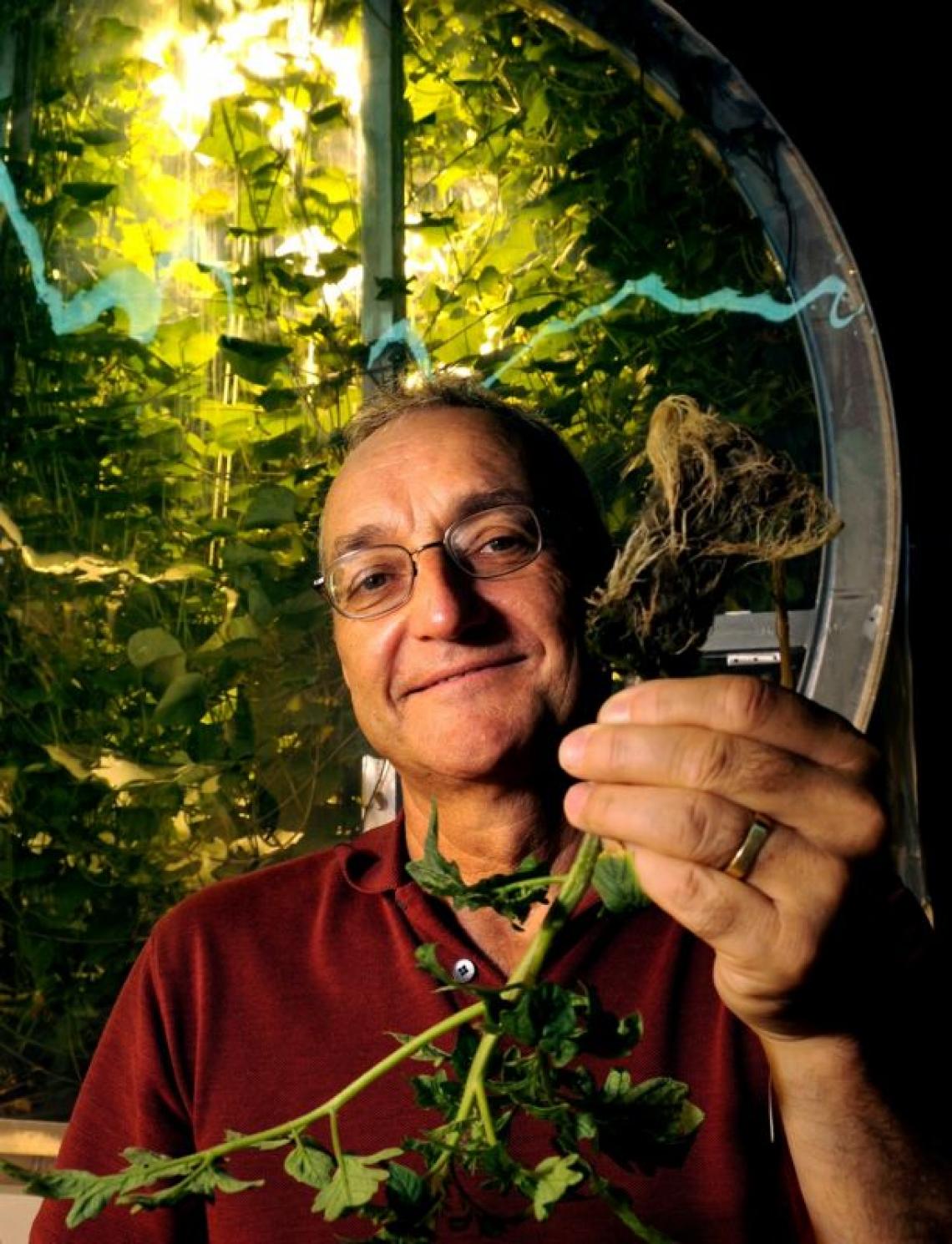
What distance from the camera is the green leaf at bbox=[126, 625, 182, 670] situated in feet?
5.12

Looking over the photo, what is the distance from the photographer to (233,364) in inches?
62.7

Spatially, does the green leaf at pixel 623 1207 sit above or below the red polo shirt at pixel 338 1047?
above

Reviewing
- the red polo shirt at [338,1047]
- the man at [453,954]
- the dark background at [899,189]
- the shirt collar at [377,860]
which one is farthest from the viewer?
the dark background at [899,189]

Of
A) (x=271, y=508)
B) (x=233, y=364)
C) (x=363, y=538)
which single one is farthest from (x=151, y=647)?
(x=363, y=538)

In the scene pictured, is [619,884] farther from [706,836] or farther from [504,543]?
[504,543]

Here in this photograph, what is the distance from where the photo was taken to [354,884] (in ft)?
4.15

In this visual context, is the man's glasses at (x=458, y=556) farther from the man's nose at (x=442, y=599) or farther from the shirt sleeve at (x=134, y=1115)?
the shirt sleeve at (x=134, y=1115)

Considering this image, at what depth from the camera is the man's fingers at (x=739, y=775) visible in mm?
624

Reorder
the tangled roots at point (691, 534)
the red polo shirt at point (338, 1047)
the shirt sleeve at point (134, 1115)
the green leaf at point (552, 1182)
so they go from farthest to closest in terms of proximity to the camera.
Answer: the shirt sleeve at point (134, 1115)
the red polo shirt at point (338, 1047)
the tangled roots at point (691, 534)
the green leaf at point (552, 1182)

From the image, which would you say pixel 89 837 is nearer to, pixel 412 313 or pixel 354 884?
pixel 354 884

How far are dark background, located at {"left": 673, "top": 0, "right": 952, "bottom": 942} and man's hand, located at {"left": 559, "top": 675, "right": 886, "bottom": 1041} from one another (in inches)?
37.2

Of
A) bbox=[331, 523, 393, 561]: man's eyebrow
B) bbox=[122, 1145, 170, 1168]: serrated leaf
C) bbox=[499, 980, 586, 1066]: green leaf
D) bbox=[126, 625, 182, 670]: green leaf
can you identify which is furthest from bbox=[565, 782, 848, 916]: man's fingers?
bbox=[126, 625, 182, 670]: green leaf

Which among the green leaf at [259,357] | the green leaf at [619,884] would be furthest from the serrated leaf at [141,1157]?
the green leaf at [259,357]

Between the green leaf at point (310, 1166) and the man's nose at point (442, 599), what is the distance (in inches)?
23.7
